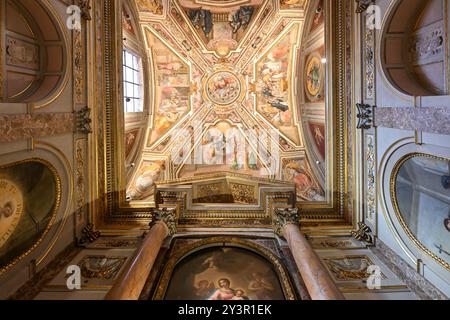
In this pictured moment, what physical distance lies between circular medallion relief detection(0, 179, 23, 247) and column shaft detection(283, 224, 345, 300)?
16.8 ft

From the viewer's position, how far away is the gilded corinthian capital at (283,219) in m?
6.95

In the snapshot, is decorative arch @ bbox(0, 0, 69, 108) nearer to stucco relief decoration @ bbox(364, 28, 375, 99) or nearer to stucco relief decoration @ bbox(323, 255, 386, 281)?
stucco relief decoration @ bbox(323, 255, 386, 281)

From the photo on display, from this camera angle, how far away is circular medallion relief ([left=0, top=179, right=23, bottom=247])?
4.81 meters

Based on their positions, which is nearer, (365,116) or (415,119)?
(415,119)

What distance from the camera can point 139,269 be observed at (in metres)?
5.44

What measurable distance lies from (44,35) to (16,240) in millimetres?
4060

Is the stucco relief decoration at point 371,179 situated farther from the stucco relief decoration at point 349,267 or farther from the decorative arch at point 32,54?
the decorative arch at point 32,54

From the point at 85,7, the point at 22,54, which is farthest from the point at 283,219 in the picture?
the point at 85,7

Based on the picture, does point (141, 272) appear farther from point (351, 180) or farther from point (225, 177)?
point (351, 180)

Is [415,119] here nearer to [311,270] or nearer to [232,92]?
[311,270]

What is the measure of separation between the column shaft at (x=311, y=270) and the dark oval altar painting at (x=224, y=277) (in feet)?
1.87

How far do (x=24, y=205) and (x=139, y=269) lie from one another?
91.3 inches

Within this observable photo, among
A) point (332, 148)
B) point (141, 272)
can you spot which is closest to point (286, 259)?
point (141, 272)

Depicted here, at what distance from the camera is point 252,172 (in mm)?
12938
